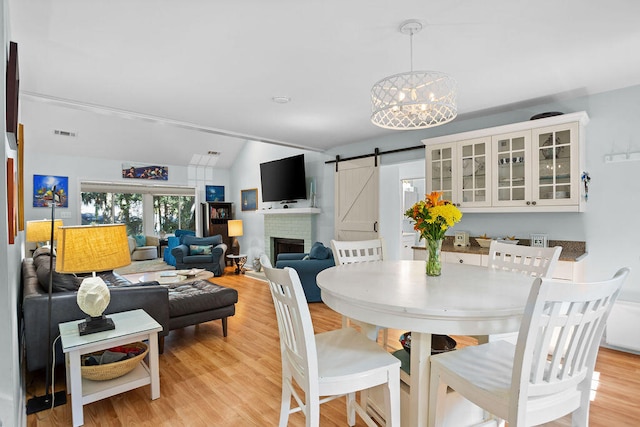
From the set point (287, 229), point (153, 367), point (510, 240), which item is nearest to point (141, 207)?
point (287, 229)

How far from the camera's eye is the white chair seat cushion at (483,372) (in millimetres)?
1234

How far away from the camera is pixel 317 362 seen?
4.79 feet

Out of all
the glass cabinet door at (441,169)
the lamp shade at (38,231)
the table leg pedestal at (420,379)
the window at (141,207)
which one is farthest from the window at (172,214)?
the table leg pedestal at (420,379)

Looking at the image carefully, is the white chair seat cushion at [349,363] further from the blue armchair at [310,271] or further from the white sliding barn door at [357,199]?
the white sliding barn door at [357,199]

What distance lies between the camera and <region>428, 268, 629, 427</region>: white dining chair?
1095mm

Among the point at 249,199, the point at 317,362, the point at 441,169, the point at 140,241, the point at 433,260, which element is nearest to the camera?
the point at 317,362

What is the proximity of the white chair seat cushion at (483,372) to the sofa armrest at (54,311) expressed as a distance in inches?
87.9

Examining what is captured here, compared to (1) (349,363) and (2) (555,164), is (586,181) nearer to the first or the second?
(2) (555,164)

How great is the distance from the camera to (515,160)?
330 centimetres

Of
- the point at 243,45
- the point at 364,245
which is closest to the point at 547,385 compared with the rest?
the point at 364,245

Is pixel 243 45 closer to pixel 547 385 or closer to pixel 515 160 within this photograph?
pixel 547 385

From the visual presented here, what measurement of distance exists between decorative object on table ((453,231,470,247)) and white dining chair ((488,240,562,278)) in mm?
1383

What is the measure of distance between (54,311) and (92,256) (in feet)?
2.71

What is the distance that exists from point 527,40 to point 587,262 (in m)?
2.27
